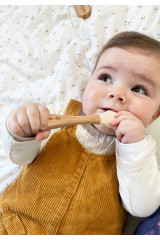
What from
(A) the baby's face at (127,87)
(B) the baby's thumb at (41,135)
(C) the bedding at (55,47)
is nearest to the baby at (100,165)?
(A) the baby's face at (127,87)

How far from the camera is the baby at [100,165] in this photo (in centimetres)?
73

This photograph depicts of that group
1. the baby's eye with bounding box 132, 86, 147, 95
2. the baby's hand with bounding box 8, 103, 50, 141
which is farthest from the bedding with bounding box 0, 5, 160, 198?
the baby's hand with bounding box 8, 103, 50, 141

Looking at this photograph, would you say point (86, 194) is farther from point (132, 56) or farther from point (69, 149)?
point (132, 56)

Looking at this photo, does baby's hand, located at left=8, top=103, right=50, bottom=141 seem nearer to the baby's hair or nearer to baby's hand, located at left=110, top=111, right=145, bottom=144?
baby's hand, located at left=110, top=111, right=145, bottom=144

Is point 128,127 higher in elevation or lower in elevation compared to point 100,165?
higher

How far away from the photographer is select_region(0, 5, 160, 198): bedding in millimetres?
1095

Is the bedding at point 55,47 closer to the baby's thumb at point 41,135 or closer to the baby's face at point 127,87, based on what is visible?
the baby's face at point 127,87

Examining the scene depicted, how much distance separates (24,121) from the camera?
602mm

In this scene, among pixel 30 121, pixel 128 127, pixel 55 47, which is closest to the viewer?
pixel 30 121

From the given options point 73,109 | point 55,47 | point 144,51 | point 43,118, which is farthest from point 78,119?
point 55,47

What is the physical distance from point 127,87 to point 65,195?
37 centimetres

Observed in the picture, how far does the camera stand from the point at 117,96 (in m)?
0.72

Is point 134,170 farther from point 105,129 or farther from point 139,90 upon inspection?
point 139,90

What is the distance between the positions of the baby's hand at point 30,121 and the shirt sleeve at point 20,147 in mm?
26
